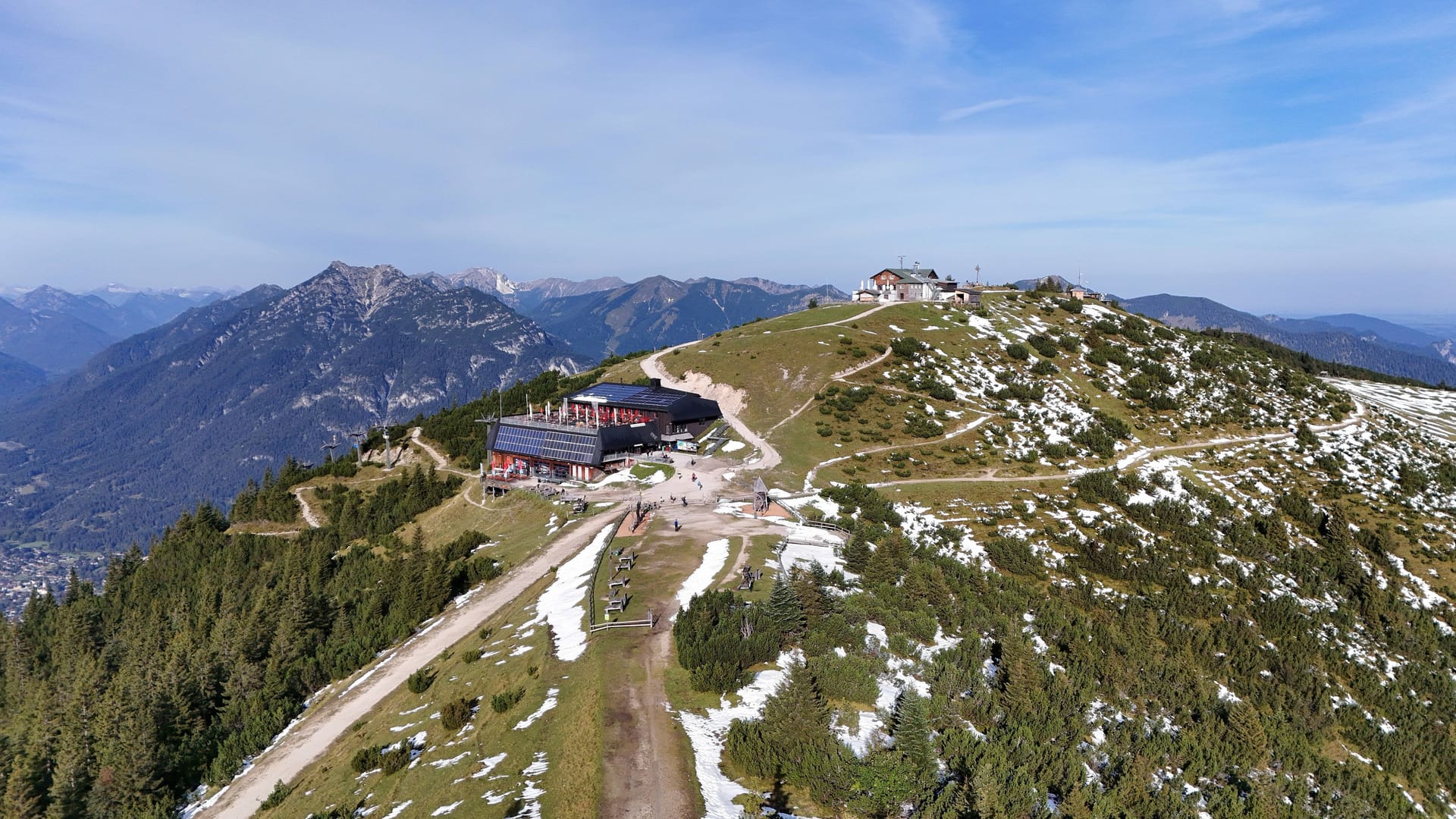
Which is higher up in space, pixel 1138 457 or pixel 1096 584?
pixel 1138 457

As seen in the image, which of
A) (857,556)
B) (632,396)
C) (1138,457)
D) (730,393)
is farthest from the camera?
(730,393)

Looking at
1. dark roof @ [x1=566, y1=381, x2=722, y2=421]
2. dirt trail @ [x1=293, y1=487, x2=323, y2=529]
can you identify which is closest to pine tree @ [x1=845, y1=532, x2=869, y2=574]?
dark roof @ [x1=566, y1=381, x2=722, y2=421]

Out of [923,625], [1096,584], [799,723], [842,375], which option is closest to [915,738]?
[799,723]

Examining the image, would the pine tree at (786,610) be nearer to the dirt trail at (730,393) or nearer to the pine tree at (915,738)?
the pine tree at (915,738)

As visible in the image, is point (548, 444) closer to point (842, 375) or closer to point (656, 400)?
point (656, 400)

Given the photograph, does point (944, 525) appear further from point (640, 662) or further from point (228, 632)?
point (228, 632)

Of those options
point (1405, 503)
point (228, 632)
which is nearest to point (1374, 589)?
point (1405, 503)
